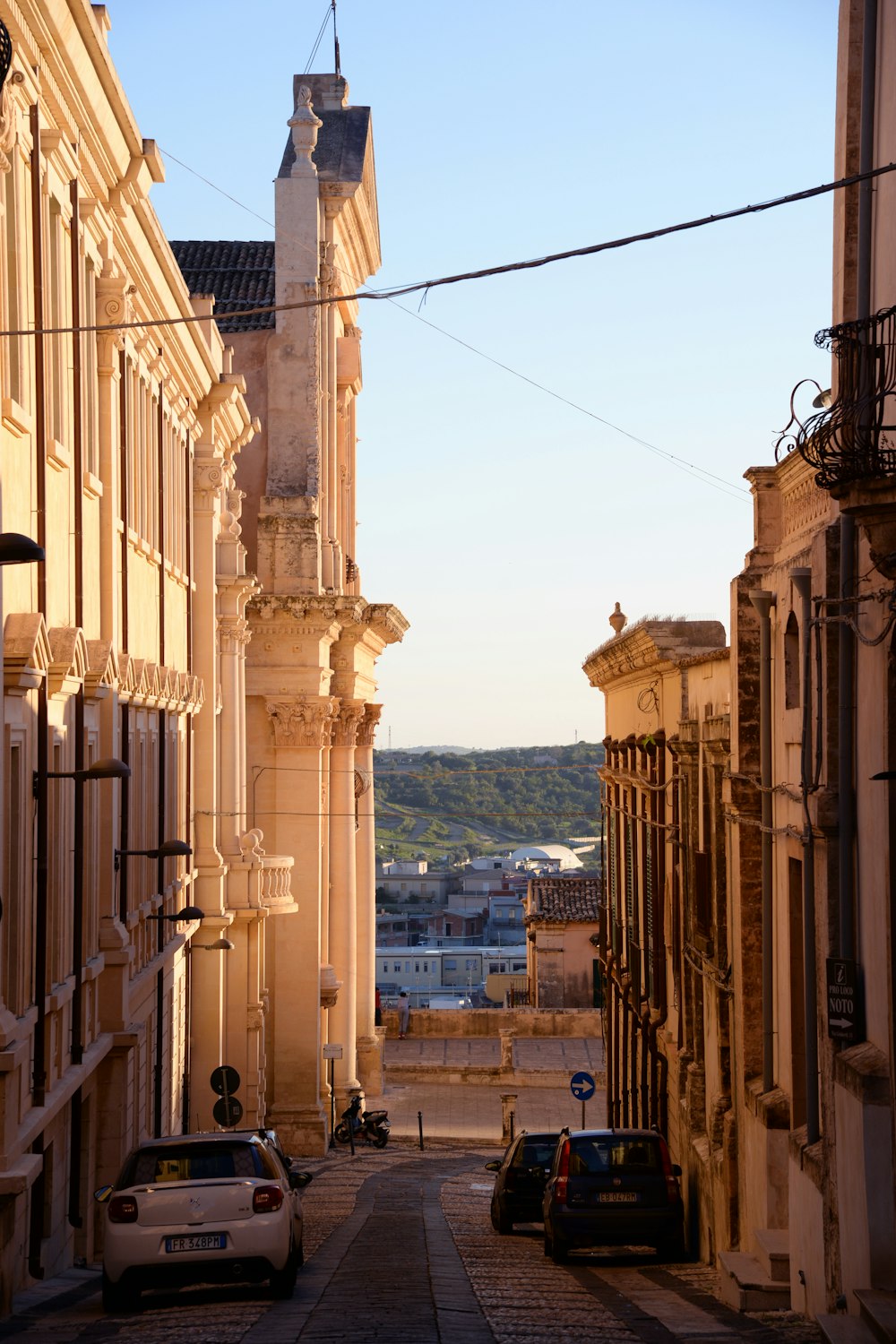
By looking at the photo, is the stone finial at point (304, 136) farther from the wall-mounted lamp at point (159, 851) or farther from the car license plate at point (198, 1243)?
the car license plate at point (198, 1243)

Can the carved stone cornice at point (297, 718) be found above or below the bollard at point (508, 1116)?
above

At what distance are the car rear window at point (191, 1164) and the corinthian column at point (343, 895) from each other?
76.5 feet

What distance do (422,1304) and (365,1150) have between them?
923 inches

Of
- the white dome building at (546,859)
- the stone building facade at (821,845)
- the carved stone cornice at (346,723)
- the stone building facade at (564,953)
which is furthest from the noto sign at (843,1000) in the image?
the white dome building at (546,859)

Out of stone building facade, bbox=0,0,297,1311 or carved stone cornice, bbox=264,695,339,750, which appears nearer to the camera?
stone building facade, bbox=0,0,297,1311

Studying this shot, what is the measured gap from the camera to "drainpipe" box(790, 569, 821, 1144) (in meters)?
12.7

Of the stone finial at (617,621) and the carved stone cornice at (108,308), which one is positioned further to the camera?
the stone finial at (617,621)

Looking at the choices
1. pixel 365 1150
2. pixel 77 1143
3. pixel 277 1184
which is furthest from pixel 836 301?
pixel 365 1150

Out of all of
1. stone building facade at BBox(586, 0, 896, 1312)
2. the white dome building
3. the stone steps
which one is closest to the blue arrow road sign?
stone building facade at BBox(586, 0, 896, 1312)

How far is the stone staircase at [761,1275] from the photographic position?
13938 millimetres

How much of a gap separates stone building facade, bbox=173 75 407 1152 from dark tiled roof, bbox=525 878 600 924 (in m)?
17.0

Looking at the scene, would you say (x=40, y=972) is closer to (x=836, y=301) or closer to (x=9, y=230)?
(x=9, y=230)

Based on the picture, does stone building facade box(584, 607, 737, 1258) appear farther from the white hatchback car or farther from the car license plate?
the car license plate

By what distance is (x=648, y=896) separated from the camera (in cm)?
2848
